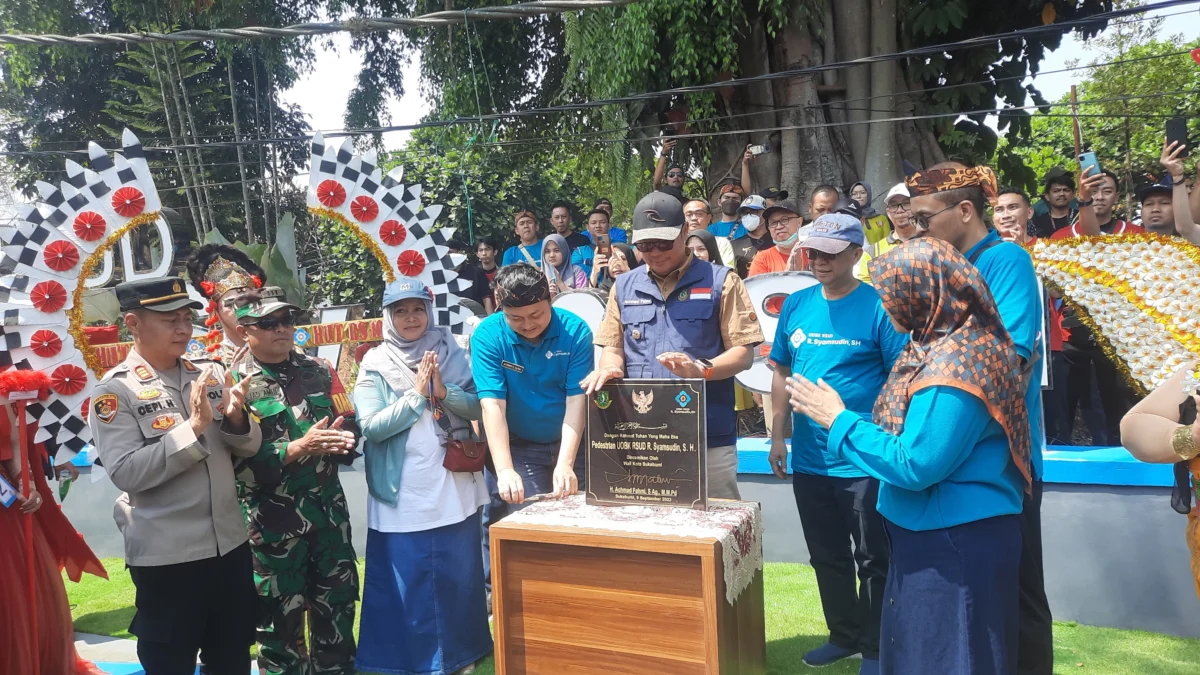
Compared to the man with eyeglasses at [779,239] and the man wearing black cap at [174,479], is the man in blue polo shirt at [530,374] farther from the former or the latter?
the man with eyeglasses at [779,239]

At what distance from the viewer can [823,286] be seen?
370 centimetres

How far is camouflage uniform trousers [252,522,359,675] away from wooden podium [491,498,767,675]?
1.19m

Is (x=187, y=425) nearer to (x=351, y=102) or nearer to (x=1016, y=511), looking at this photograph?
(x=1016, y=511)

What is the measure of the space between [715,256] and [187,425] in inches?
145

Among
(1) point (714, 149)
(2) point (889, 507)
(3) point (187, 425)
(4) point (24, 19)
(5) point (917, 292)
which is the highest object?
(4) point (24, 19)

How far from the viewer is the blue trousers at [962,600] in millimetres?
2334

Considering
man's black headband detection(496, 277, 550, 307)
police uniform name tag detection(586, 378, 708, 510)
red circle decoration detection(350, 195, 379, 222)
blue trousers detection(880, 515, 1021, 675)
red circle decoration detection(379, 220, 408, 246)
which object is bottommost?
A: blue trousers detection(880, 515, 1021, 675)

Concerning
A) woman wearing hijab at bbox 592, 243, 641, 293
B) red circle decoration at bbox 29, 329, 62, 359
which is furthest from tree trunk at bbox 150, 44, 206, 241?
red circle decoration at bbox 29, 329, 62, 359

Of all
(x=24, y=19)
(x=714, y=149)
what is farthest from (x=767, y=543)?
(x=24, y=19)

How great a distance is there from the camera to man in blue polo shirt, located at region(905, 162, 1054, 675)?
112 inches

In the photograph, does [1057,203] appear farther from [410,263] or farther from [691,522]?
[691,522]

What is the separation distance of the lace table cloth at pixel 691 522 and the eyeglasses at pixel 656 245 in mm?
1099

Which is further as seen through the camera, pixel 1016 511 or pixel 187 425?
pixel 187 425

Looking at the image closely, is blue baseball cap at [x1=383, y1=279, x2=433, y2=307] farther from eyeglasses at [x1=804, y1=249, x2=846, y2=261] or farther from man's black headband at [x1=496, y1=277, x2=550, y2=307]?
eyeglasses at [x1=804, y1=249, x2=846, y2=261]
